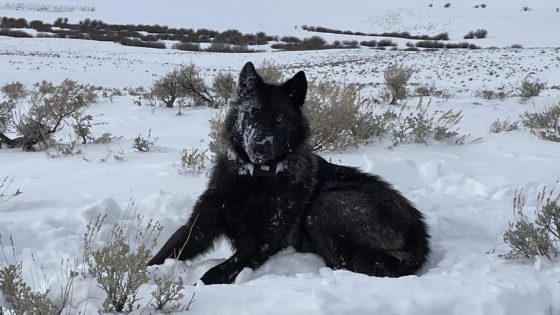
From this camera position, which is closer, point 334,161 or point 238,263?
point 238,263

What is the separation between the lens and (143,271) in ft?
9.11

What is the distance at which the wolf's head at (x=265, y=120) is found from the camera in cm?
407

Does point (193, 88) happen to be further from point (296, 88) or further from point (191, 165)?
point (296, 88)

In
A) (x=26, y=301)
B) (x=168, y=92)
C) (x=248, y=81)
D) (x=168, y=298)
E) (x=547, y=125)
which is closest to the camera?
(x=26, y=301)

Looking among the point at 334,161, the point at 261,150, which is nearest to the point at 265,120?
the point at 261,150

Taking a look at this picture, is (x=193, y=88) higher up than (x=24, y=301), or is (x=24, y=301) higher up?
(x=193, y=88)

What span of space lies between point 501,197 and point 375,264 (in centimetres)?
225

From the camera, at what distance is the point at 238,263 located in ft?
12.8

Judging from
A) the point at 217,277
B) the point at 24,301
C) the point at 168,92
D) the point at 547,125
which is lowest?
the point at 217,277

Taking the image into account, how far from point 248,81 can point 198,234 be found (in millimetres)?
1259

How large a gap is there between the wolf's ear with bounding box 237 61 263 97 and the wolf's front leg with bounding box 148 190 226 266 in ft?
2.84

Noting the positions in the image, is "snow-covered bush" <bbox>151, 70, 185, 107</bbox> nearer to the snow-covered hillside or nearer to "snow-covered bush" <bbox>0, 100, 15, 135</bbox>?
"snow-covered bush" <bbox>0, 100, 15, 135</bbox>

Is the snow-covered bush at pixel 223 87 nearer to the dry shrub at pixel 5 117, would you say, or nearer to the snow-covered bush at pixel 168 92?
the snow-covered bush at pixel 168 92

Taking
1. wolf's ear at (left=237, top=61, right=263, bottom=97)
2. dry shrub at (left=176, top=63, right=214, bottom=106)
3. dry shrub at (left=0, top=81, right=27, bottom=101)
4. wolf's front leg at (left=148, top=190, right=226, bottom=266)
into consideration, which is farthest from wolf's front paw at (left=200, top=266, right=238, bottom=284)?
dry shrub at (left=0, top=81, right=27, bottom=101)
